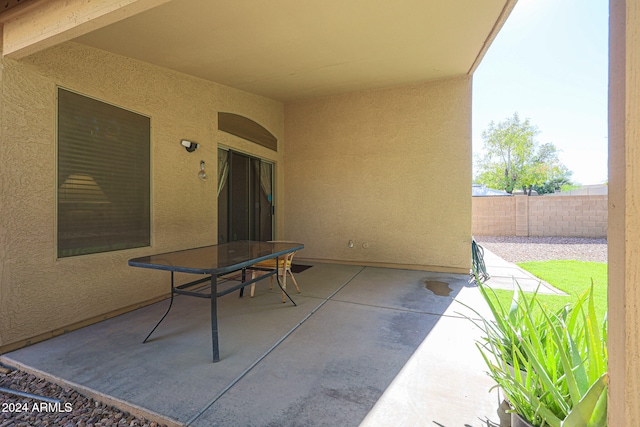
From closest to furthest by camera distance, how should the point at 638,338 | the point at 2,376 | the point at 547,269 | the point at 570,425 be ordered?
the point at 638,338 → the point at 570,425 → the point at 2,376 → the point at 547,269

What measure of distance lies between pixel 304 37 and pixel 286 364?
12.8ft

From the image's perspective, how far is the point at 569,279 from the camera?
479cm

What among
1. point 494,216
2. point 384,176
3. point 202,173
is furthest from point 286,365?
point 494,216

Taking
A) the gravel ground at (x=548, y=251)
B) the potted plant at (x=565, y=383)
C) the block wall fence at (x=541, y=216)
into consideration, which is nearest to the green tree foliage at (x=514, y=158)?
the block wall fence at (x=541, y=216)

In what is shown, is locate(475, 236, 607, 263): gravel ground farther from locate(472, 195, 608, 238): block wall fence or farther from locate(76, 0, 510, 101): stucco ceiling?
locate(76, 0, 510, 101): stucco ceiling

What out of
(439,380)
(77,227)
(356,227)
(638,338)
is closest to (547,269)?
(356,227)

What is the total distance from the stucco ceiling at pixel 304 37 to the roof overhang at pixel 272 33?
0.01m

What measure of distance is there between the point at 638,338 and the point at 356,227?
5628mm

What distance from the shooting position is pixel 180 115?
4.27m

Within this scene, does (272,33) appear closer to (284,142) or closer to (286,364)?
(284,142)

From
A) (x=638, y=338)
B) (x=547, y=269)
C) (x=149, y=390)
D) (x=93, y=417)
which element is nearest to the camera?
(x=638, y=338)

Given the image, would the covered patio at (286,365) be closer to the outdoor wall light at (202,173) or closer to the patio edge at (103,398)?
the patio edge at (103,398)

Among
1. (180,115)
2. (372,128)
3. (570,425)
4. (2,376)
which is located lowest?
(2,376)

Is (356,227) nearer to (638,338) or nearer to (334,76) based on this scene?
(334,76)
